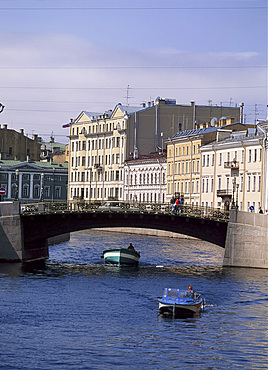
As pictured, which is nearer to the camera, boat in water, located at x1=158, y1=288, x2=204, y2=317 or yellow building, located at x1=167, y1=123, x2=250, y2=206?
boat in water, located at x1=158, y1=288, x2=204, y2=317

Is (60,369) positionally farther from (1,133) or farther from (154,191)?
(1,133)

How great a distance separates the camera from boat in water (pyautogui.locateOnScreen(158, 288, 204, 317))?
40.4 m

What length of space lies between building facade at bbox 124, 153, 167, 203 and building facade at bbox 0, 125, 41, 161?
86.5 ft

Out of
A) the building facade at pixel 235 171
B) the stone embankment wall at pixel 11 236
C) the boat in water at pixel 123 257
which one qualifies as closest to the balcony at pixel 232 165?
the building facade at pixel 235 171

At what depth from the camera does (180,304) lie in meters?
40.5

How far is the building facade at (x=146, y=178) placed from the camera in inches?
4446

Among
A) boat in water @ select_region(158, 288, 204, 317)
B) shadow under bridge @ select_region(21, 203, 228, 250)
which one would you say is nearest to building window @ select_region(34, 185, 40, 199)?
shadow under bridge @ select_region(21, 203, 228, 250)

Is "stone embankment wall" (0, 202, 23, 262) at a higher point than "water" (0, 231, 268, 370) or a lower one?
higher

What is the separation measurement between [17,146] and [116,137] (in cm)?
2889

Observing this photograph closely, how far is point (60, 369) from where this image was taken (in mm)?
30141

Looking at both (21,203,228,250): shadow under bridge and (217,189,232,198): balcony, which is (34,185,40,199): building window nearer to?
(217,189,232,198): balcony

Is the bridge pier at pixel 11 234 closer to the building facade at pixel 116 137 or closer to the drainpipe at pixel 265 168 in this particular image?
the drainpipe at pixel 265 168

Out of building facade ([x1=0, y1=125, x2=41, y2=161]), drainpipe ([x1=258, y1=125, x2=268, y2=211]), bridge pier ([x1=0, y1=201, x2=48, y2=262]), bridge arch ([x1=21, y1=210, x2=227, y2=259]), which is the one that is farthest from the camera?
building facade ([x1=0, y1=125, x2=41, y2=161])

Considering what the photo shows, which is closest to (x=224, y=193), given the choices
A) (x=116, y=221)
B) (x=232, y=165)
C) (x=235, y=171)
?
A: (x=235, y=171)
